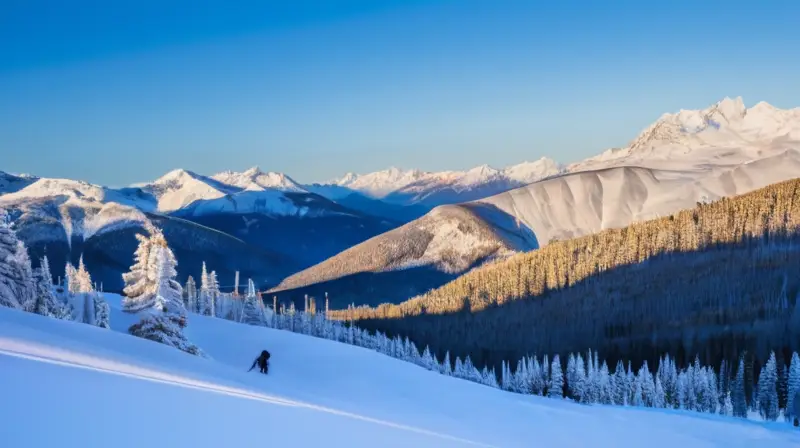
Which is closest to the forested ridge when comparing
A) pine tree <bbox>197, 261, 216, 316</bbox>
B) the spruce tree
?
the spruce tree

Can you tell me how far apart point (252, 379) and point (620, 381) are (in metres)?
73.6

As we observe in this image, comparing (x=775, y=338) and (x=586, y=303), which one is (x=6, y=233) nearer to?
(x=775, y=338)

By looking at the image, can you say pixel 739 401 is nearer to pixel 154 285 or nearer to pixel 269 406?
pixel 154 285

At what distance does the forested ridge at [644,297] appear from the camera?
125 meters

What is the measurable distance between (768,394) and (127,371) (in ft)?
262

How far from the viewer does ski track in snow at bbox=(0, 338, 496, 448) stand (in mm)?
15273

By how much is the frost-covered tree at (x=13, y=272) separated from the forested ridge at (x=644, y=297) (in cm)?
10665

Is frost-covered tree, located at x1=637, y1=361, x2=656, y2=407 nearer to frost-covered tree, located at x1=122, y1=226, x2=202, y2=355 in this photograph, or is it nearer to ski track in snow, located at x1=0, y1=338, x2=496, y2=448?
frost-covered tree, located at x1=122, y1=226, x2=202, y2=355

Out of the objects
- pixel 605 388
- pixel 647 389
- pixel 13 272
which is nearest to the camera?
pixel 13 272

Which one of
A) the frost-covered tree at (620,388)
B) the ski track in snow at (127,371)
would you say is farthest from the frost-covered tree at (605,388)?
the ski track in snow at (127,371)

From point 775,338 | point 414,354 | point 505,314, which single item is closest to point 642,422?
point 414,354

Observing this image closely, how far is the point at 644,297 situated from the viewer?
145m

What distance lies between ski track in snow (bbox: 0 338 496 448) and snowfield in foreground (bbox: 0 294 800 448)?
0.08 meters

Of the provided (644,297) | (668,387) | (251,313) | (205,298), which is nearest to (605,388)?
(668,387)
